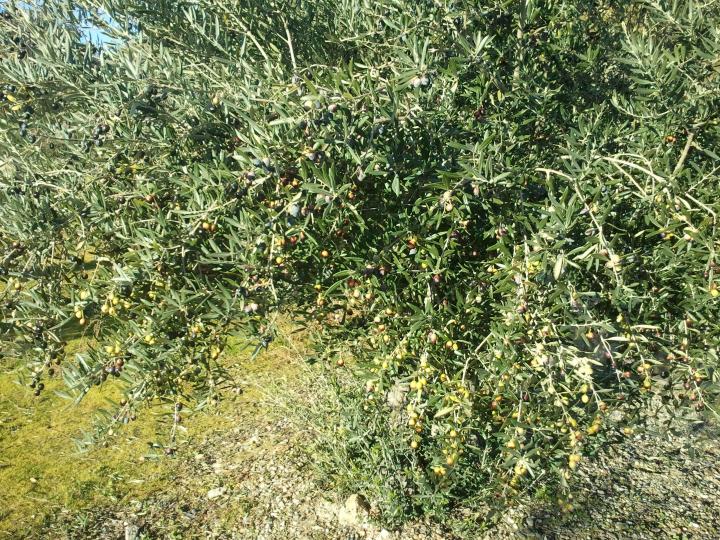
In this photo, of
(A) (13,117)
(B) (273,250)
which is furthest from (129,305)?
(A) (13,117)

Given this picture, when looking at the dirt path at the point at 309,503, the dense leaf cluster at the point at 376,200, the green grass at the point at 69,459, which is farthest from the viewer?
the green grass at the point at 69,459

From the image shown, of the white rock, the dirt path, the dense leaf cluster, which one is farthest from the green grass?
the dense leaf cluster

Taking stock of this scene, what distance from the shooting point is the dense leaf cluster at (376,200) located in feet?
8.87

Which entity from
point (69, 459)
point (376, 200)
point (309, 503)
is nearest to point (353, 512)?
point (309, 503)

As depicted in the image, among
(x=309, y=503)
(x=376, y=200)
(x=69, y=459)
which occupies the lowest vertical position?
(x=309, y=503)

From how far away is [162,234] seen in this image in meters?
2.89

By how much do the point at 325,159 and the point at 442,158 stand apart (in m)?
0.70

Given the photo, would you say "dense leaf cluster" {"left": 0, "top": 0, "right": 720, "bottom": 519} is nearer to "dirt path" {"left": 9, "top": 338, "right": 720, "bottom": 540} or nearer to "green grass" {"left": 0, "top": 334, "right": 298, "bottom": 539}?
"dirt path" {"left": 9, "top": 338, "right": 720, "bottom": 540}

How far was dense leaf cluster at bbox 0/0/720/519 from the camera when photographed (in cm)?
270

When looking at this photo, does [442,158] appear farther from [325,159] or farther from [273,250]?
[273,250]

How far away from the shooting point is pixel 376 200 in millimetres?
3193

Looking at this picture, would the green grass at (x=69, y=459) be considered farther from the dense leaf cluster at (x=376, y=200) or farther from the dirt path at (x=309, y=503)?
the dense leaf cluster at (x=376, y=200)

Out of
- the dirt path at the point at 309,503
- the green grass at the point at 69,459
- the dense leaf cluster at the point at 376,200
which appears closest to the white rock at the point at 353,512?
the dirt path at the point at 309,503

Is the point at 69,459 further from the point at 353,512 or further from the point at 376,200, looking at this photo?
the point at 376,200
